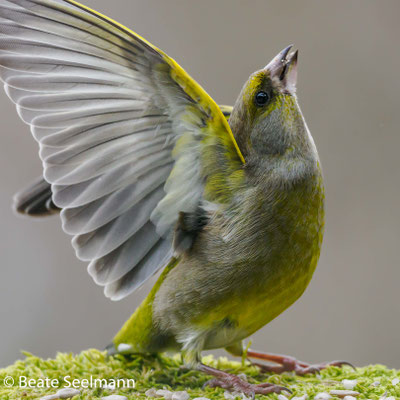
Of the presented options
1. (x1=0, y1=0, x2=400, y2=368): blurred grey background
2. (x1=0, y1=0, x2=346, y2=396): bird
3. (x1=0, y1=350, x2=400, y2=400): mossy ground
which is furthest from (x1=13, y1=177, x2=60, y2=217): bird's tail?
(x1=0, y1=0, x2=400, y2=368): blurred grey background

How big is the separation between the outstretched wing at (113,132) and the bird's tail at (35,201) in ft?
1.75

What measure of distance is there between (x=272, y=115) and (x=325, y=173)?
3.50m

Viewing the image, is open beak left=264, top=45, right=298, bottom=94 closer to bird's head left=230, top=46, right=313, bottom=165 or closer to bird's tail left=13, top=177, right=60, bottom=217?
bird's head left=230, top=46, right=313, bottom=165

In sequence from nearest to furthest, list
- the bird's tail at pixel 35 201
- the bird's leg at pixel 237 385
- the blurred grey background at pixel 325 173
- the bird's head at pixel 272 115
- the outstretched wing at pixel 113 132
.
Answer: the outstretched wing at pixel 113 132 < the bird's leg at pixel 237 385 < the bird's head at pixel 272 115 < the bird's tail at pixel 35 201 < the blurred grey background at pixel 325 173

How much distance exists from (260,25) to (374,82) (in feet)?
4.25

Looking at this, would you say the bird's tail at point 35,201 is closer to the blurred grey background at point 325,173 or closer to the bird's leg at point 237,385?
the bird's leg at point 237,385

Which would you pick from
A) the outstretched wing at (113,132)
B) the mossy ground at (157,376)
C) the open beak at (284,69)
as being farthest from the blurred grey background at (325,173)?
the open beak at (284,69)

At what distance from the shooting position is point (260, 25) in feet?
21.5

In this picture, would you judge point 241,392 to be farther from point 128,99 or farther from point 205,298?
point 128,99

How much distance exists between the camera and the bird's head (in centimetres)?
283

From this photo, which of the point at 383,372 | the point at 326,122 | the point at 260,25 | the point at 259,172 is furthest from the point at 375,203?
the point at 259,172

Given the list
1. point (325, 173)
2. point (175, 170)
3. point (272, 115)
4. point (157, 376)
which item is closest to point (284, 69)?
point (272, 115)

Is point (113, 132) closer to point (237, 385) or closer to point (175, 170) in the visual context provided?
point (175, 170)

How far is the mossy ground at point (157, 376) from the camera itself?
109 inches
